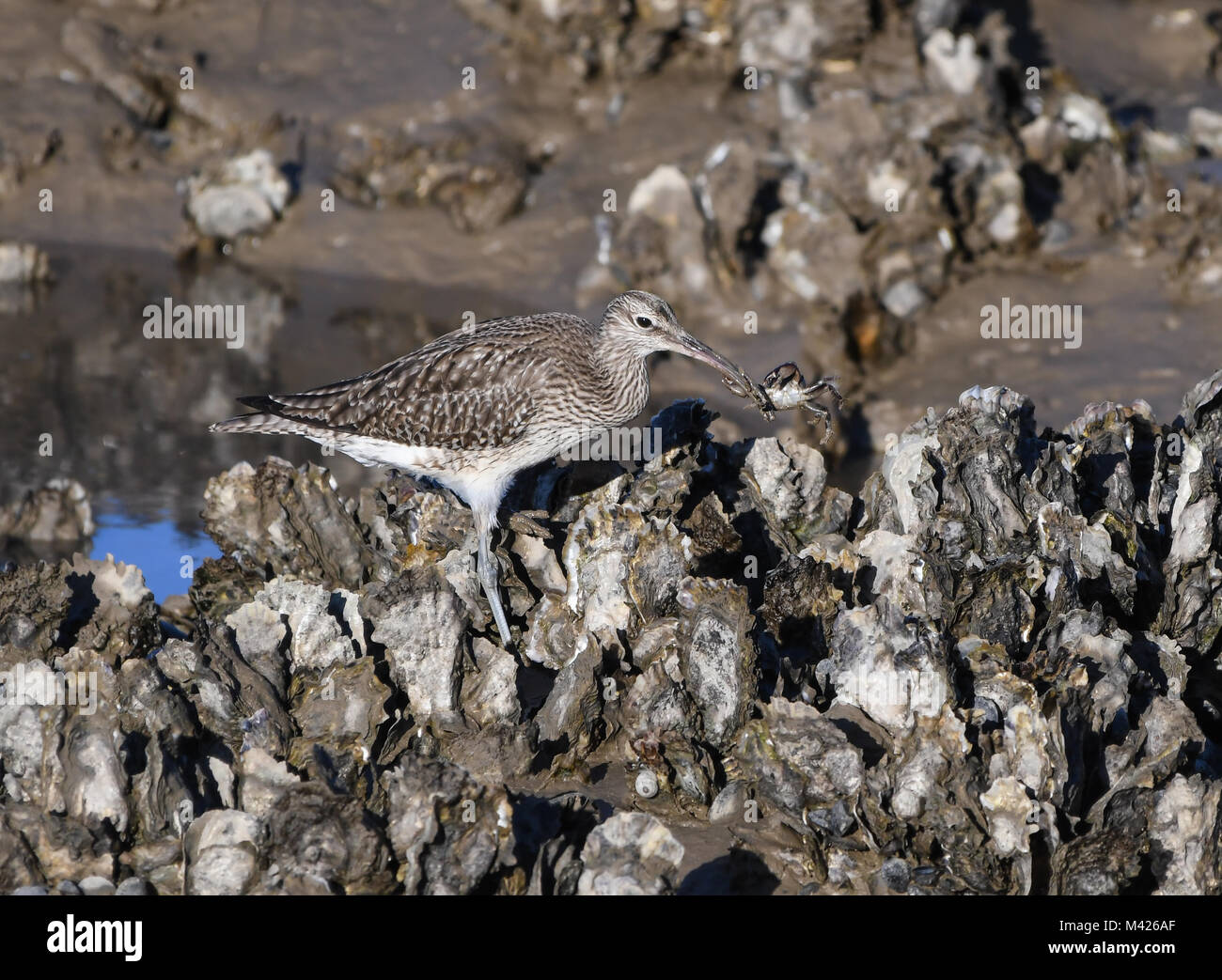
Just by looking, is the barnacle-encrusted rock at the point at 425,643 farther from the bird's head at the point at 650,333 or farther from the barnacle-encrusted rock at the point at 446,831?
the bird's head at the point at 650,333

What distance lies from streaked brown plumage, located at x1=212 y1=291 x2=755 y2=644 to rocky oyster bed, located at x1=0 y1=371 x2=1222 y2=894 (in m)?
0.31

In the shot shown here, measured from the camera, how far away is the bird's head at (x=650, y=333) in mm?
8602

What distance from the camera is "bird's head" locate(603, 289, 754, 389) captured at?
860 centimetres

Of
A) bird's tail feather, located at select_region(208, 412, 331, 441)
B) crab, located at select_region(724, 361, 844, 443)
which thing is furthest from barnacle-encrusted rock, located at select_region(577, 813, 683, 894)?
bird's tail feather, located at select_region(208, 412, 331, 441)

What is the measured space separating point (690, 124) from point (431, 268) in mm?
3330

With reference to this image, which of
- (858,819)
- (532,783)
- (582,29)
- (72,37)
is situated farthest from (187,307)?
(858,819)

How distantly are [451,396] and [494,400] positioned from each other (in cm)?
27

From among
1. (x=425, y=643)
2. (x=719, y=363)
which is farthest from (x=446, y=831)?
(x=719, y=363)

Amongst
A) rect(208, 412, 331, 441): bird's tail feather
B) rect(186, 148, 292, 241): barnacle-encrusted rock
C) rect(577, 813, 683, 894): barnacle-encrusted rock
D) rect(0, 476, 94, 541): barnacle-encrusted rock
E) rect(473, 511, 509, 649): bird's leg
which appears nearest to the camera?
rect(577, 813, 683, 894): barnacle-encrusted rock

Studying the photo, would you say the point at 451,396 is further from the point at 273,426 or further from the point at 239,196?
the point at 239,196

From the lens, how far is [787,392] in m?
8.58

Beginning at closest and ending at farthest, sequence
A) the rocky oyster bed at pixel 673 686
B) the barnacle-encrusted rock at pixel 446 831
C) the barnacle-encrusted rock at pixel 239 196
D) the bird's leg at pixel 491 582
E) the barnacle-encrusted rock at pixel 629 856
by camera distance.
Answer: the barnacle-encrusted rock at pixel 629 856
the barnacle-encrusted rock at pixel 446 831
the rocky oyster bed at pixel 673 686
the bird's leg at pixel 491 582
the barnacle-encrusted rock at pixel 239 196

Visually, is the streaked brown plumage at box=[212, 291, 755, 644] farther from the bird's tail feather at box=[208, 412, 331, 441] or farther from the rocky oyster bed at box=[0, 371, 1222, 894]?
the rocky oyster bed at box=[0, 371, 1222, 894]

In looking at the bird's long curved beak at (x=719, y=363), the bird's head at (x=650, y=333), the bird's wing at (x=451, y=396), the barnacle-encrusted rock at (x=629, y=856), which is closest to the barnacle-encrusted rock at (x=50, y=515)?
the bird's wing at (x=451, y=396)
